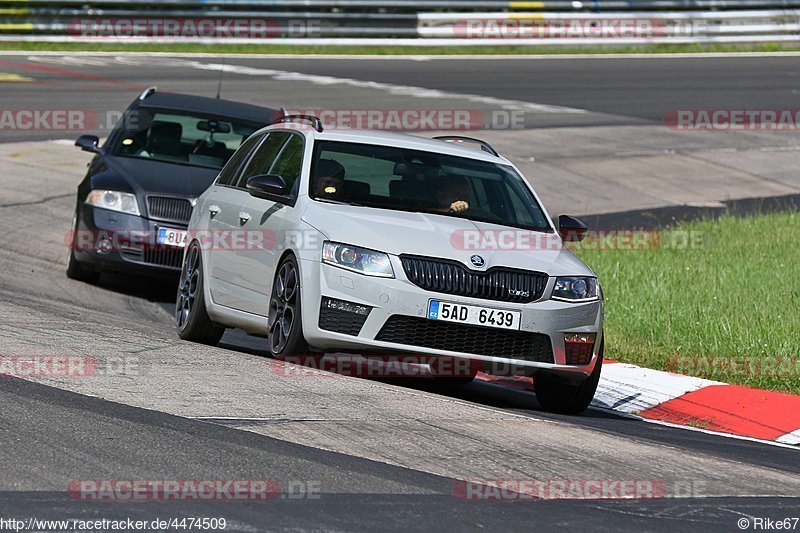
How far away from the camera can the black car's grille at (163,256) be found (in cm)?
1334

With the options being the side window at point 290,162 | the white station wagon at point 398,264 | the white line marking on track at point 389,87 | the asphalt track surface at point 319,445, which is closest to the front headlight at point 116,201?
the asphalt track surface at point 319,445

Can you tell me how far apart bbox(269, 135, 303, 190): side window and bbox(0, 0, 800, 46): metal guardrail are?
75.2 ft

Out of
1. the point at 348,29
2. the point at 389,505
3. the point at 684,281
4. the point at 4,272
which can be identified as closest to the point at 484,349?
the point at 389,505

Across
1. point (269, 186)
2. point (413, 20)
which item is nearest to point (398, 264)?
point (269, 186)

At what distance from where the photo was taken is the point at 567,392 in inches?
376

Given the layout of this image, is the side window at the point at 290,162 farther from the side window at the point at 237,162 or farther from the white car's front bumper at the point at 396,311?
the white car's front bumper at the point at 396,311

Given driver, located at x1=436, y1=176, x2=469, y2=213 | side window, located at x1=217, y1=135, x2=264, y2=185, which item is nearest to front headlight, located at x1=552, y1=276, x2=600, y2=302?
driver, located at x1=436, y1=176, x2=469, y2=213

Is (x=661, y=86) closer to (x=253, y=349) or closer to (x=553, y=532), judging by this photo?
(x=253, y=349)

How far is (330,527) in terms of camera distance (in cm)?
571

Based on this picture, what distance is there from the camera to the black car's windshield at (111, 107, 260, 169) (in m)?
14.5

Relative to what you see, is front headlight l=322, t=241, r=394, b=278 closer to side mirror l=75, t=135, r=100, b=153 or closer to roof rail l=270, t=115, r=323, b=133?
roof rail l=270, t=115, r=323, b=133

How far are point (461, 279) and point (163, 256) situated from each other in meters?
5.08

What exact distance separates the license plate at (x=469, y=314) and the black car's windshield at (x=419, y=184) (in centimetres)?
105

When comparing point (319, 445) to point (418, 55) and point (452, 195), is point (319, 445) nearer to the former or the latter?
point (452, 195)
